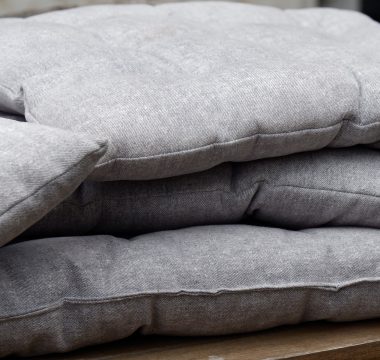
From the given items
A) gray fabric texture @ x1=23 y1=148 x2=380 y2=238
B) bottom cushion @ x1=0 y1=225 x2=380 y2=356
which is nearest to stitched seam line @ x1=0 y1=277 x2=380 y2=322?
bottom cushion @ x1=0 y1=225 x2=380 y2=356

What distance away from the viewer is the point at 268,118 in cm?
97

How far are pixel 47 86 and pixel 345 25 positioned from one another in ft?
2.46

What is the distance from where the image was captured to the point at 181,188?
988 millimetres

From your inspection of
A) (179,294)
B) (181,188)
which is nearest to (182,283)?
(179,294)

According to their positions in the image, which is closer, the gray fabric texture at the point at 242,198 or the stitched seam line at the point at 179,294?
the stitched seam line at the point at 179,294

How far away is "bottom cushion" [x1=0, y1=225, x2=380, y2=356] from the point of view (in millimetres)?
847

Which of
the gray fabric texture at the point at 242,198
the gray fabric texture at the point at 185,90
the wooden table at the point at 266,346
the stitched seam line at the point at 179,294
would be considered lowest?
the wooden table at the point at 266,346

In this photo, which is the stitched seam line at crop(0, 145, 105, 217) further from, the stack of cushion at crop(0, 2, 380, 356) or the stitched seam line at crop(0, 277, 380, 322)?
the stitched seam line at crop(0, 277, 380, 322)

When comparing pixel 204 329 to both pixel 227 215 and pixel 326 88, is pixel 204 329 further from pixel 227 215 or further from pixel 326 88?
pixel 326 88

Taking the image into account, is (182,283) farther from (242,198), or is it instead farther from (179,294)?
(242,198)

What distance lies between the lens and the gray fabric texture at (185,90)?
35.7 inches

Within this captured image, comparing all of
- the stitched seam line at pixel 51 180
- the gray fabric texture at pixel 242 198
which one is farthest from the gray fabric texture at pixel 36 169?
the gray fabric texture at pixel 242 198

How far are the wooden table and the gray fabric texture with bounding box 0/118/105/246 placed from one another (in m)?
0.17

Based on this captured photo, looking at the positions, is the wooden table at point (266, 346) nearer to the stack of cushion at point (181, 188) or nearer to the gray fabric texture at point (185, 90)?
the stack of cushion at point (181, 188)
